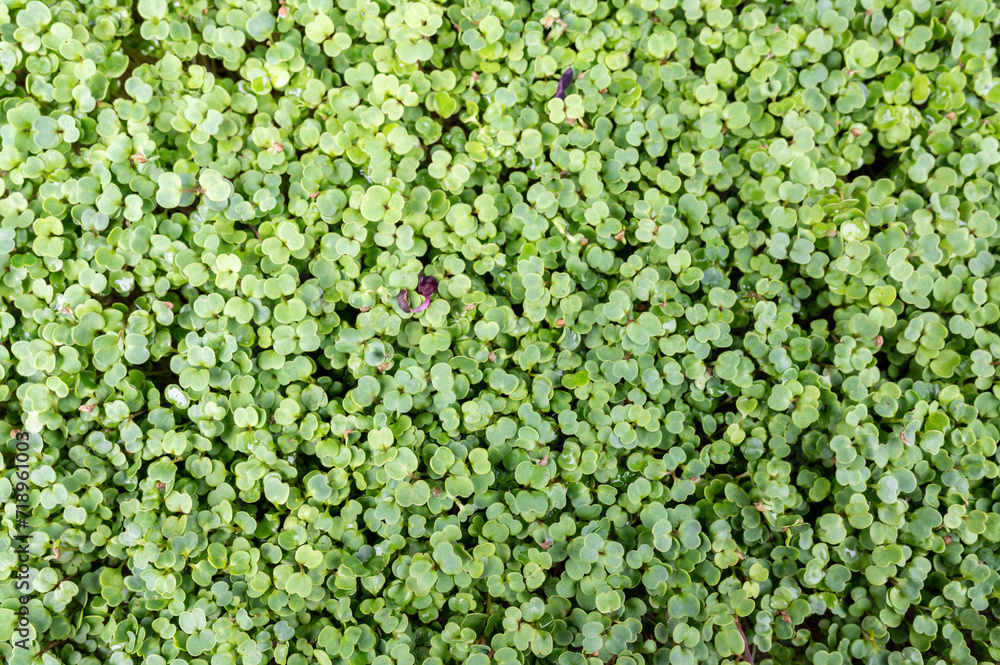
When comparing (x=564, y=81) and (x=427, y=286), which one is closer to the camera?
(x=427, y=286)

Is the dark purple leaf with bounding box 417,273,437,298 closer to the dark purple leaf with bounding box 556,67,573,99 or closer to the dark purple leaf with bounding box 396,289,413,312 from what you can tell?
the dark purple leaf with bounding box 396,289,413,312

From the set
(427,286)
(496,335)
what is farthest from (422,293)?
(496,335)

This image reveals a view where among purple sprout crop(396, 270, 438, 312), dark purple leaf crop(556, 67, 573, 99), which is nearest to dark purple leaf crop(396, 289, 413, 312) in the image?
purple sprout crop(396, 270, 438, 312)

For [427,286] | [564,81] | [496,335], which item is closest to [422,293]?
[427,286]

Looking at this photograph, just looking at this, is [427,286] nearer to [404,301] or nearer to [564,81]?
[404,301]

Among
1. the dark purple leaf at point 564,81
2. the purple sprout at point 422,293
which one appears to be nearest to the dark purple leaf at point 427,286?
the purple sprout at point 422,293

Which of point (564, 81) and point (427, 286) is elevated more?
point (564, 81)

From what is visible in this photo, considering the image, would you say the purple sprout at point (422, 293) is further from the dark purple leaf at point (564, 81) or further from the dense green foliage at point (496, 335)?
the dark purple leaf at point (564, 81)
